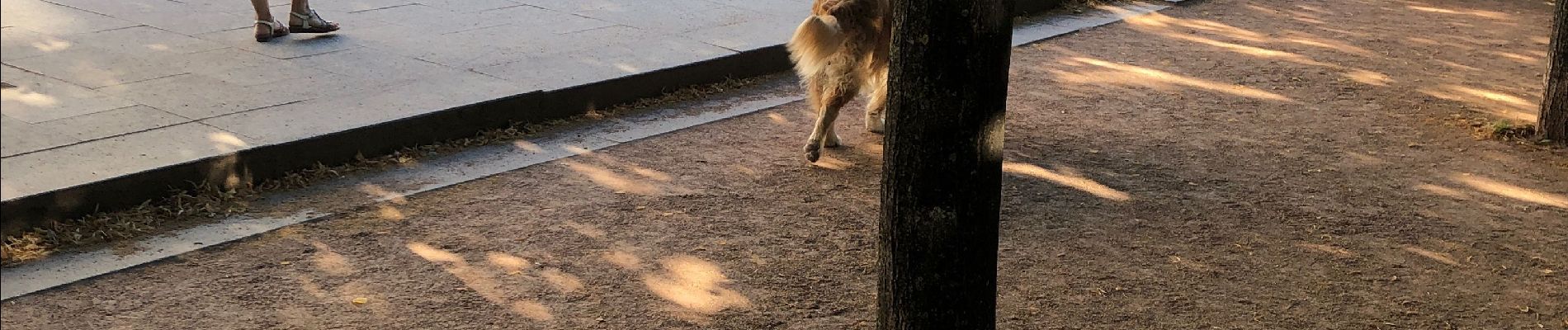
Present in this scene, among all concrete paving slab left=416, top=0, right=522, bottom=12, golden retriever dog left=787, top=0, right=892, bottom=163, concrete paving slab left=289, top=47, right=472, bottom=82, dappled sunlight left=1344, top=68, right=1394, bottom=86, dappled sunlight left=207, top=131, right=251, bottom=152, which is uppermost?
golden retriever dog left=787, top=0, right=892, bottom=163

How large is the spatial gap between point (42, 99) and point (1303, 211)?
5409mm

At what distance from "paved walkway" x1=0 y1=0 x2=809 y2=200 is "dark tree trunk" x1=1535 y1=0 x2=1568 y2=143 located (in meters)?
4.16

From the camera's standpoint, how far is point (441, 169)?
5824 millimetres

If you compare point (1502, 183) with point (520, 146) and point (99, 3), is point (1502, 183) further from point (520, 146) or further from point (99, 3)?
point (99, 3)

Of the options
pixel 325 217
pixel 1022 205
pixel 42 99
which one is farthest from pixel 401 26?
pixel 1022 205

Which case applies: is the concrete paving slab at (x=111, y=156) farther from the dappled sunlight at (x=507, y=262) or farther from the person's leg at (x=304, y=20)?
the person's leg at (x=304, y=20)

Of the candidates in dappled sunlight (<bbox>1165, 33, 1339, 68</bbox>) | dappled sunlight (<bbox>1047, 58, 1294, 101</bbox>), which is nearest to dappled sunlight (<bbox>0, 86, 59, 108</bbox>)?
dappled sunlight (<bbox>1047, 58, 1294, 101</bbox>)

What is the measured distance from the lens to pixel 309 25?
7609 millimetres

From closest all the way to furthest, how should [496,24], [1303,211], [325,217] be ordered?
[325,217] < [1303,211] < [496,24]

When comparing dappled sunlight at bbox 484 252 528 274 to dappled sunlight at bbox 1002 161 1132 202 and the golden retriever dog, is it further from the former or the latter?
dappled sunlight at bbox 1002 161 1132 202

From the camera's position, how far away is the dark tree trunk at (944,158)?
2.68m

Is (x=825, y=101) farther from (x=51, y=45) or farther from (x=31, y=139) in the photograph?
(x=51, y=45)

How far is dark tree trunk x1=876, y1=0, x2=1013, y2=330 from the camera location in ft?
8.79

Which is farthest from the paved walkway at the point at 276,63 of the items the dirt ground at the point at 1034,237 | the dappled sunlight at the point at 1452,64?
the dappled sunlight at the point at 1452,64
